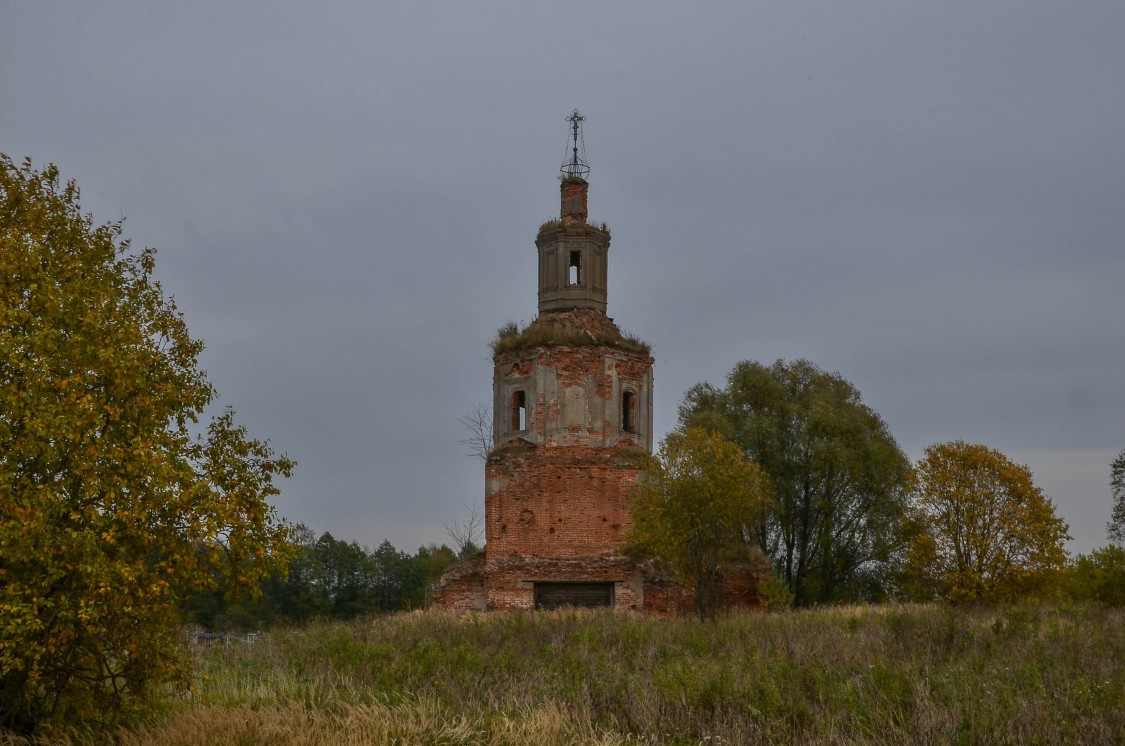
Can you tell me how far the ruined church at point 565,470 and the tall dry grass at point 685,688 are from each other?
11390mm

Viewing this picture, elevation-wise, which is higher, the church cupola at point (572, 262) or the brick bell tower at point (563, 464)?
the church cupola at point (572, 262)

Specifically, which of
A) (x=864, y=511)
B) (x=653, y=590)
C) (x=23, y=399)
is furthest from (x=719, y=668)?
(x=864, y=511)

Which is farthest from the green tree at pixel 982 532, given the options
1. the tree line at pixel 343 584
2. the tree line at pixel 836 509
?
the tree line at pixel 343 584

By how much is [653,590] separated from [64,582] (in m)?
22.0

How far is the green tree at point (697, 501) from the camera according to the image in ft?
84.0

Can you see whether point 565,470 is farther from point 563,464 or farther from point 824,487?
point 824,487

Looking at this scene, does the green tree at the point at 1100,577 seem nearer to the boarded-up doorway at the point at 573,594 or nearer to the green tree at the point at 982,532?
the green tree at the point at 982,532

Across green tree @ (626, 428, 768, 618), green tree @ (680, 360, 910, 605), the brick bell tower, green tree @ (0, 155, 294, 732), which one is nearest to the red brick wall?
the brick bell tower

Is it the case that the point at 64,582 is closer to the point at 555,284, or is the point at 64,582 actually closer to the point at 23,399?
the point at 23,399

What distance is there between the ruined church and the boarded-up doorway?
3 cm

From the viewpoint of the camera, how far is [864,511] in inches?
1507

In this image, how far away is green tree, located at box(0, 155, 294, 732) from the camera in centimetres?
922

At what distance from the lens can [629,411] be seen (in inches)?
1298

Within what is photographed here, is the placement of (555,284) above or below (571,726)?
above
